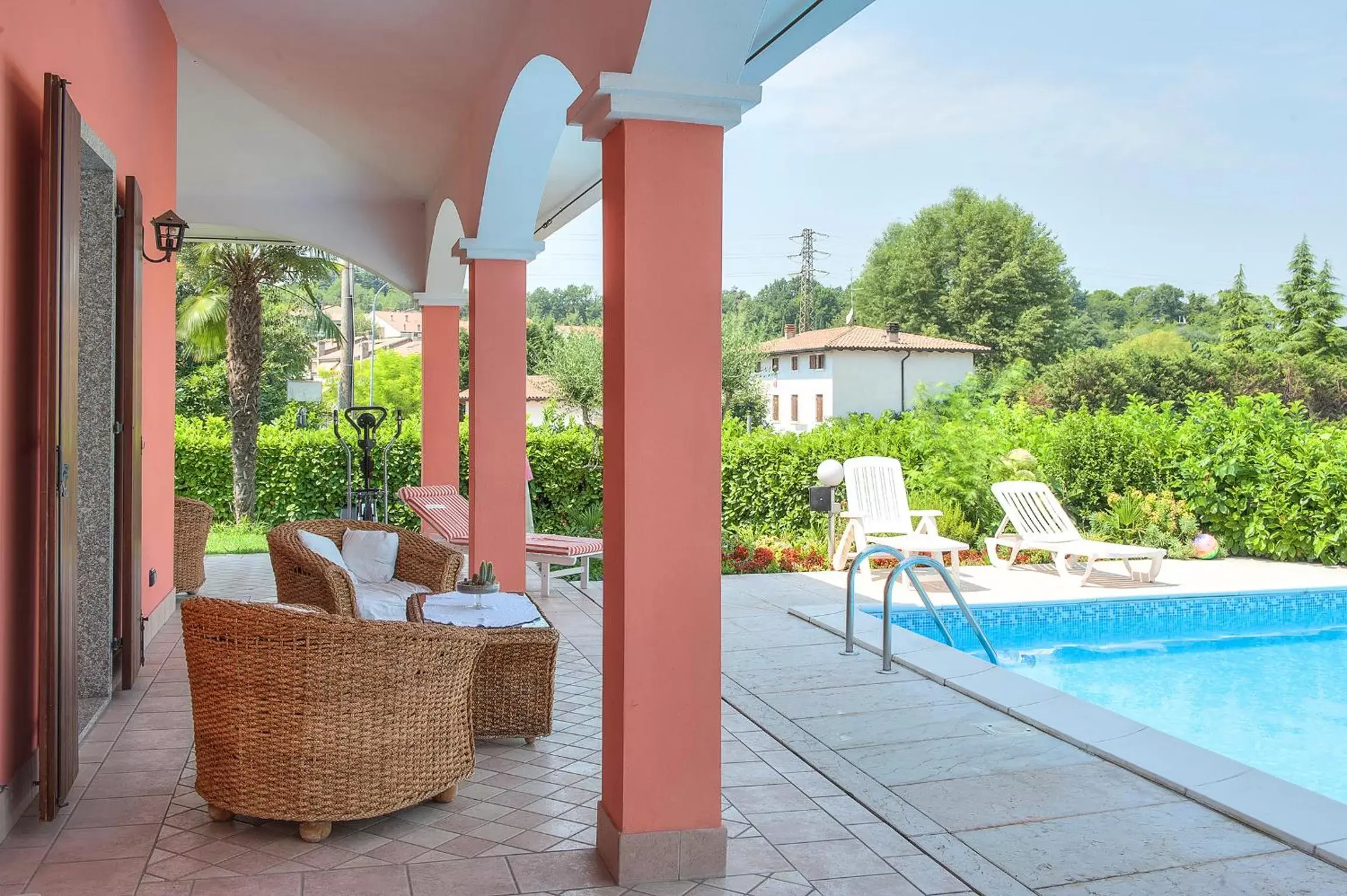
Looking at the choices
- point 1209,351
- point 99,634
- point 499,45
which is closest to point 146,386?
point 99,634

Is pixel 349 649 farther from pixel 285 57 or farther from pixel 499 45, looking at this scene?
pixel 285 57

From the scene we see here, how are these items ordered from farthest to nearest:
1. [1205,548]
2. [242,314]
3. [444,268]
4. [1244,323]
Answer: [1244,323] < [242,314] < [1205,548] < [444,268]

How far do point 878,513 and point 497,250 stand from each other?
16.0 feet

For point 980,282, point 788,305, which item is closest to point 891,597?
point 980,282

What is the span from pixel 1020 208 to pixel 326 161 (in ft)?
113

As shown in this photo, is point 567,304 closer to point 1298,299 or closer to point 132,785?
point 1298,299

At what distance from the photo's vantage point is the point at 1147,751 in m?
4.49

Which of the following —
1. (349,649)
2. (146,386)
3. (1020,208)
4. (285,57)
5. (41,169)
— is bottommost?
(349,649)

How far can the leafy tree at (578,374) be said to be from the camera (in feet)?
69.7

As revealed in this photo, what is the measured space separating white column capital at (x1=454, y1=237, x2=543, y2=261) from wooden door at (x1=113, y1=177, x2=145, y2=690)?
181 cm


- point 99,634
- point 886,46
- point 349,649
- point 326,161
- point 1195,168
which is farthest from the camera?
point 886,46

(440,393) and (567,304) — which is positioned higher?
(567,304)

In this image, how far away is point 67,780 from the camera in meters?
3.66

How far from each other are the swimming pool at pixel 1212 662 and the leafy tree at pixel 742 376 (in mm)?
15383
